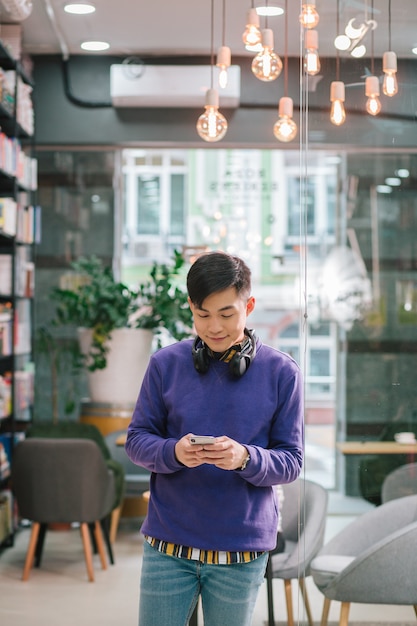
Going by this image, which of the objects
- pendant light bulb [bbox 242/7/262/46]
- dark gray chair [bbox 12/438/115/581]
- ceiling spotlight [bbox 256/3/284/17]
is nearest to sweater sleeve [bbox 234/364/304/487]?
pendant light bulb [bbox 242/7/262/46]

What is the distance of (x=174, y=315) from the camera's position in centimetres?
628

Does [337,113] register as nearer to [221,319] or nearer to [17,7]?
[221,319]

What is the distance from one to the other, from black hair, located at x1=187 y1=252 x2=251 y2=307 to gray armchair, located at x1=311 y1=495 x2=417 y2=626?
5.29ft

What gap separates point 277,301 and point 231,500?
18.9 feet

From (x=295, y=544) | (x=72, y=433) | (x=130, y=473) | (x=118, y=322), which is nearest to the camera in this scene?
(x=295, y=544)

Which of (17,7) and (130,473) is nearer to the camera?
(17,7)

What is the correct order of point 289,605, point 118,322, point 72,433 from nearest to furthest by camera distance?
1. point 289,605
2. point 72,433
3. point 118,322

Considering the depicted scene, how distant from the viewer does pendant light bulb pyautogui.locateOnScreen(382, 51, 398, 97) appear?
3221 mm

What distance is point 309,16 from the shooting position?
3.14 metres

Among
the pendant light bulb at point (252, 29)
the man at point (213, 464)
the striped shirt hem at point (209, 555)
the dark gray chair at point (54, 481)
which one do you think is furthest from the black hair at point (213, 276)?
the dark gray chair at point (54, 481)

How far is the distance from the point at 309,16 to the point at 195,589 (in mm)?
2019

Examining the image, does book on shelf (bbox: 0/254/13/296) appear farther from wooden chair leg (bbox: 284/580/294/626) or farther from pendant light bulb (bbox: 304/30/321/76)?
pendant light bulb (bbox: 304/30/321/76)

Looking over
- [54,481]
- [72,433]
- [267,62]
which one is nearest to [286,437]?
[267,62]

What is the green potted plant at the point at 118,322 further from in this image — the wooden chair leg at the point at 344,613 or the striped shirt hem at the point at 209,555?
the striped shirt hem at the point at 209,555
